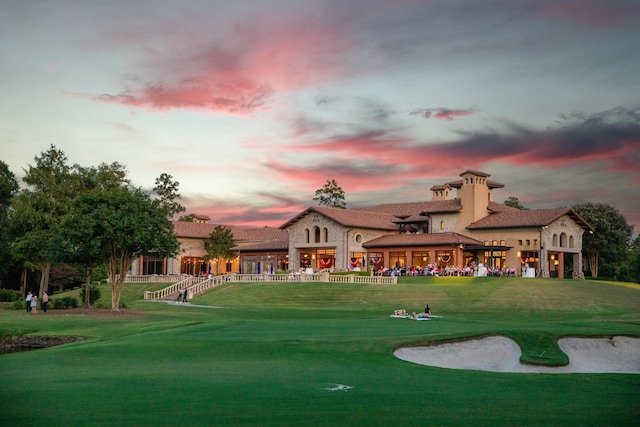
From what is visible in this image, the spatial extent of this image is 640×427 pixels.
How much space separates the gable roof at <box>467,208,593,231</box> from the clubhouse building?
110 mm

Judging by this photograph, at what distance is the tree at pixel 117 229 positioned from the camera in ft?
166

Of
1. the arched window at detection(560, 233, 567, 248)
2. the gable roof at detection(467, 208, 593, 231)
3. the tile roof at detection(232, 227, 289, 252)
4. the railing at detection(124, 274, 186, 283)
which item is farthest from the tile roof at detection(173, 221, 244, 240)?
the arched window at detection(560, 233, 567, 248)

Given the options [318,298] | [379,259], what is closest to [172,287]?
[318,298]

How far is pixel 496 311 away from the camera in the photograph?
56.0 m

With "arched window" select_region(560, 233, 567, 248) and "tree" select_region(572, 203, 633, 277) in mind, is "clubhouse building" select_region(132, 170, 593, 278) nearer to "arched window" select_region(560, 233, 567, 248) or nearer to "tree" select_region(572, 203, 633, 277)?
"arched window" select_region(560, 233, 567, 248)

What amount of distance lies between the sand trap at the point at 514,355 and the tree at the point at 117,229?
28235 mm

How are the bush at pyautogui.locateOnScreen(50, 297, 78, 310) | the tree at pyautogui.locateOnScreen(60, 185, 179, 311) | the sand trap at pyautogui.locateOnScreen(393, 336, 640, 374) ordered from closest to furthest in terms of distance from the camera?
the sand trap at pyautogui.locateOnScreen(393, 336, 640, 374) < the tree at pyautogui.locateOnScreen(60, 185, 179, 311) < the bush at pyautogui.locateOnScreen(50, 297, 78, 310)

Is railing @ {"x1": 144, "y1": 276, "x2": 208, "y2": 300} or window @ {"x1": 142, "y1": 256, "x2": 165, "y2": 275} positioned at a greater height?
window @ {"x1": 142, "y1": 256, "x2": 165, "y2": 275}

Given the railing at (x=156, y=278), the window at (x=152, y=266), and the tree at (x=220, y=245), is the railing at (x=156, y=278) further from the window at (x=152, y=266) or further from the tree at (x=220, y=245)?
the window at (x=152, y=266)

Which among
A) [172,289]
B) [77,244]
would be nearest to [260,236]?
[172,289]

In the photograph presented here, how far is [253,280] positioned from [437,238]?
2189 centimetres

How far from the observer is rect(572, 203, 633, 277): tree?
110000mm

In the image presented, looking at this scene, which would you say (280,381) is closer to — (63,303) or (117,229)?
(117,229)

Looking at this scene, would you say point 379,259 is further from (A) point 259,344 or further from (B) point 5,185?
(A) point 259,344
